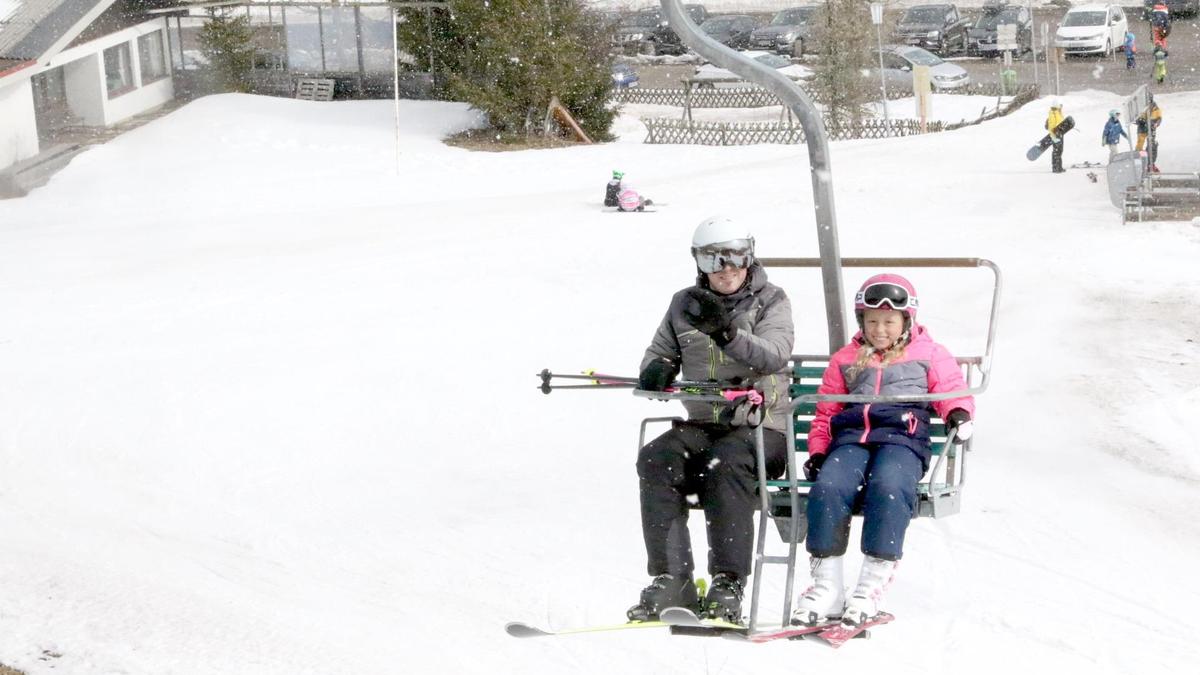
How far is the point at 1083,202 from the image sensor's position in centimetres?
1955

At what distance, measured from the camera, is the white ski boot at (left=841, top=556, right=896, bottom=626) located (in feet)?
17.9

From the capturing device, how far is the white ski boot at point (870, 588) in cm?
545

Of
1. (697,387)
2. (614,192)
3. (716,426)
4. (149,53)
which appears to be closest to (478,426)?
(716,426)

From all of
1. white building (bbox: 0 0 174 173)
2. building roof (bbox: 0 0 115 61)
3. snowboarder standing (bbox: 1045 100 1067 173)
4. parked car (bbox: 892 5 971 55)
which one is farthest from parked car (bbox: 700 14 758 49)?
snowboarder standing (bbox: 1045 100 1067 173)

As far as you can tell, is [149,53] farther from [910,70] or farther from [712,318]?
[712,318]

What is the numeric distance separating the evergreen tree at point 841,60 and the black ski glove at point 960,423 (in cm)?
2574

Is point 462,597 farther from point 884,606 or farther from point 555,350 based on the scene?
point 555,350

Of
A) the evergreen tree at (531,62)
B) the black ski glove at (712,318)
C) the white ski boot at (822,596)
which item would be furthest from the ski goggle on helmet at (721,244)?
the evergreen tree at (531,62)

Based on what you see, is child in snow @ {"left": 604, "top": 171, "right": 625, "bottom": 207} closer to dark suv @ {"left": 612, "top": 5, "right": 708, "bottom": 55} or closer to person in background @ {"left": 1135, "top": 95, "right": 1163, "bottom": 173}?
person in background @ {"left": 1135, "top": 95, "right": 1163, "bottom": 173}

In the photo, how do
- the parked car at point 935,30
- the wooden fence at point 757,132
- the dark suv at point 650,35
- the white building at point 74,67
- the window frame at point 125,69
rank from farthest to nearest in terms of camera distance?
the dark suv at point 650,35 → the parked car at point 935,30 → the window frame at point 125,69 → the wooden fence at point 757,132 → the white building at point 74,67

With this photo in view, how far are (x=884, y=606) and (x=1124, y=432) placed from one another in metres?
4.08

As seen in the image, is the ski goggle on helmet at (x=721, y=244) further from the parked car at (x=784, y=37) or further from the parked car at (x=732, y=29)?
the parked car at (x=732, y=29)

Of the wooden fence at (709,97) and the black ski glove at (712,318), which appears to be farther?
the wooden fence at (709,97)

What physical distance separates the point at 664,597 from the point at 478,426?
248 inches
